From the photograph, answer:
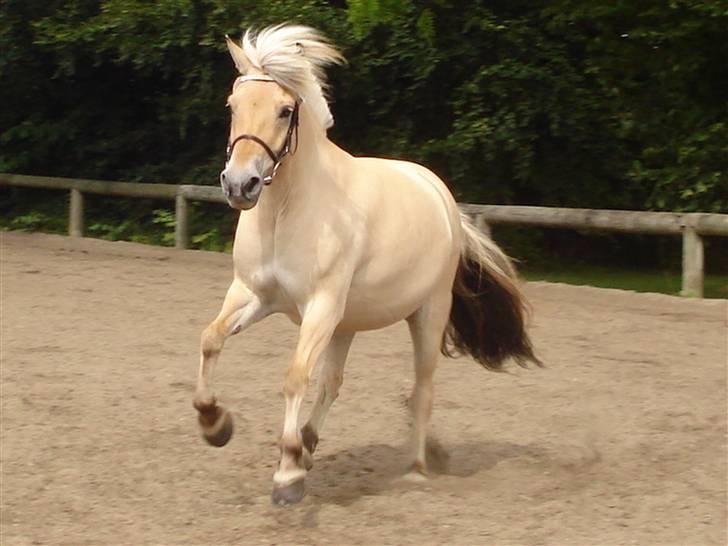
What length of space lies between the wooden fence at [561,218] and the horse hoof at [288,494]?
606 centimetres

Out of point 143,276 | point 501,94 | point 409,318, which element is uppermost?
point 501,94

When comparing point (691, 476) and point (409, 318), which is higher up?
point (409, 318)

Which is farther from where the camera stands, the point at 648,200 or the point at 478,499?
the point at 648,200

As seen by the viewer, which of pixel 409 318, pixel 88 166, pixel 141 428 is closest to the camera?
pixel 409 318

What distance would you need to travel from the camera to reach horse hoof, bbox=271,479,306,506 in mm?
4621

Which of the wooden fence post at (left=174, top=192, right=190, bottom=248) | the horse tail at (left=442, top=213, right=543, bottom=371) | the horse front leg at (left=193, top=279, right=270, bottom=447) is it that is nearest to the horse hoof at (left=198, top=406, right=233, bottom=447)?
the horse front leg at (left=193, top=279, right=270, bottom=447)

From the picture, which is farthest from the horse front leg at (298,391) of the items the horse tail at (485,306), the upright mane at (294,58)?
the horse tail at (485,306)

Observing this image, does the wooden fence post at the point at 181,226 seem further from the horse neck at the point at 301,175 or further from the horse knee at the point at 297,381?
the horse knee at the point at 297,381

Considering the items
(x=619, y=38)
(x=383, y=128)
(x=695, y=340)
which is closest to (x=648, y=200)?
(x=619, y=38)

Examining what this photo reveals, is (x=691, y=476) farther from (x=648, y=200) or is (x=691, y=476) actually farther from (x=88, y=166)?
(x=88, y=166)

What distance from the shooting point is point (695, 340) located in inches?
328

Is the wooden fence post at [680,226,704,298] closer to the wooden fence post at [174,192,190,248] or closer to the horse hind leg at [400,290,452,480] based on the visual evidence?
the horse hind leg at [400,290,452,480]

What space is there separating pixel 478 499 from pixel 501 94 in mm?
8105

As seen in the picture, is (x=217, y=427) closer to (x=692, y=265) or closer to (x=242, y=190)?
(x=242, y=190)
